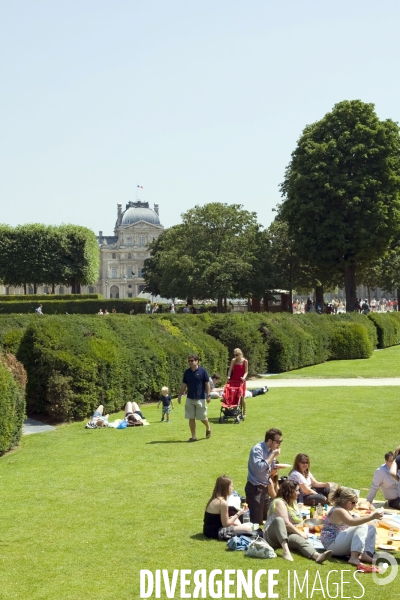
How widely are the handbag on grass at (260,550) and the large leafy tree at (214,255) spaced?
158 feet

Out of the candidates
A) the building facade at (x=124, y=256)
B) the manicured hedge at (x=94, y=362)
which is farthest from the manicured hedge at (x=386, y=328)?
the building facade at (x=124, y=256)

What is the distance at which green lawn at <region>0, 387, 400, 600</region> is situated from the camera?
8406 millimetres

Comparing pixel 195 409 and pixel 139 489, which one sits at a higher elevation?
pixel 195 409

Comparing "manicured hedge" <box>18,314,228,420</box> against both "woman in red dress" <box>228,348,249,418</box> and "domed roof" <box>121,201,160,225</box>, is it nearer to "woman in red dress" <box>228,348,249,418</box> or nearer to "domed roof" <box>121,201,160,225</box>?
"woman in red dress" <box>228,348,249,418</box>

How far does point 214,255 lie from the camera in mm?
59875

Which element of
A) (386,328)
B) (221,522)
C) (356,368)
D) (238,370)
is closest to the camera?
(221,522)

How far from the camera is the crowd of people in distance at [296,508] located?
8914 millimetres

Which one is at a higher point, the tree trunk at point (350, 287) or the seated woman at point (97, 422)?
the tree trunk at point (350, 287)

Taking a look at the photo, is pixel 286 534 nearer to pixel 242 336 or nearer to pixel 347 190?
pixel 242 336

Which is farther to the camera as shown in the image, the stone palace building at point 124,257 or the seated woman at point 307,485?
the stone palace building at point 124,257

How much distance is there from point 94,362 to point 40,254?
55333mm

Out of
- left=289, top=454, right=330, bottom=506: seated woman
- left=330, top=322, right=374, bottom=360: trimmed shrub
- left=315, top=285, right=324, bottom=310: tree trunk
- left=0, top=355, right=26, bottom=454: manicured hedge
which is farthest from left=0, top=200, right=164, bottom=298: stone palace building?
left=289, top=454, right=330, bottom=506: seated woman

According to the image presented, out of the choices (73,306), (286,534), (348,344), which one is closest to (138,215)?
(73,306)

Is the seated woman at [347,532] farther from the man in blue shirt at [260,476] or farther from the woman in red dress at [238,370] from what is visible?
the woman in red dress at [238,370]
